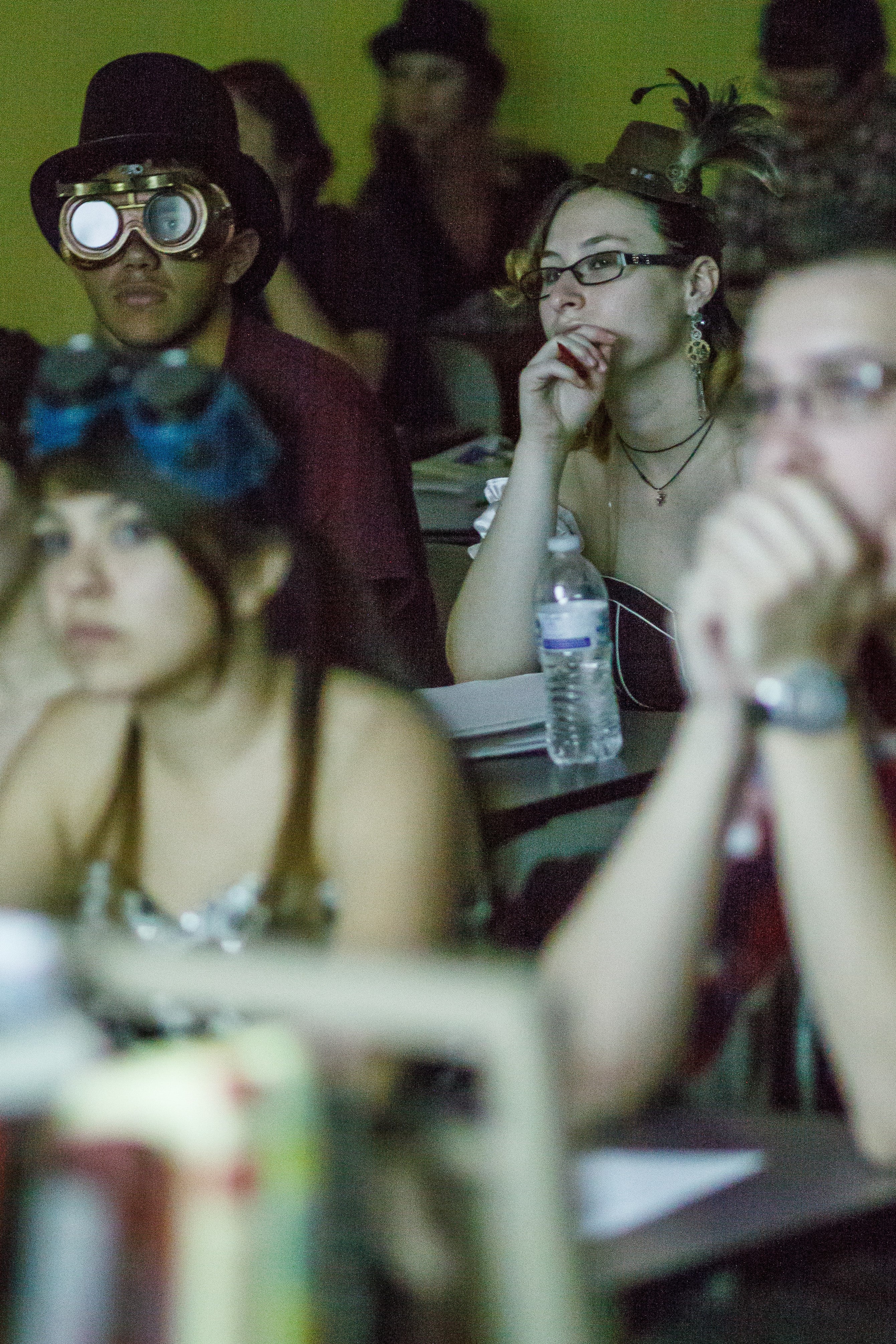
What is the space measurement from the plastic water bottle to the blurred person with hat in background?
172 millimetres

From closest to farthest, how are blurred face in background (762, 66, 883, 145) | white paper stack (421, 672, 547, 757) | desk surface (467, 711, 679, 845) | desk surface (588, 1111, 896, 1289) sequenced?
1. desk surface (588, 1111, 896, 1289)
2. desk surface (467, 711, 679, 845)
3. white paper stack (421, 672, 547, 757)
4. blurred face in background (762, 66, 883, 145)

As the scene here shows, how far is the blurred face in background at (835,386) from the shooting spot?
3.16 ft

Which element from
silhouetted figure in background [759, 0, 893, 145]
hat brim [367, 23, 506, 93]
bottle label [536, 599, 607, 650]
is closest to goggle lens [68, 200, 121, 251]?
bottle label [536, 599, 607, 650]

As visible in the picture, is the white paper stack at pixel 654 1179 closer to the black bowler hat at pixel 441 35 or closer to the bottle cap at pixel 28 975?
the bottle cap at pixel 28 975

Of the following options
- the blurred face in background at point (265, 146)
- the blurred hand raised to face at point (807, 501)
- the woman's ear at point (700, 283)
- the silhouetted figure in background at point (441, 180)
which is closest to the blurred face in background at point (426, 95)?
the silhouetted figure in background at point (441, 180)

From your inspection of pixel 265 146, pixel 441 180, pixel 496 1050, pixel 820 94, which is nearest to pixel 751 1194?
pixel 496 1050

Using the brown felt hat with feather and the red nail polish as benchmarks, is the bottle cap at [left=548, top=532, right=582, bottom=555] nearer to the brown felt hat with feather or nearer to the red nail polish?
the red nail polish

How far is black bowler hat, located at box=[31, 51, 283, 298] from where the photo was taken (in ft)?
6.30

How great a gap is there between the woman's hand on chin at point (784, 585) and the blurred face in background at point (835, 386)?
41 mm

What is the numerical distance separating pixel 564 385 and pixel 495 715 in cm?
54

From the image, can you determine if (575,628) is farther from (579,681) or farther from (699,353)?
(699,353)

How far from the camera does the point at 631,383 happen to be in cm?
207

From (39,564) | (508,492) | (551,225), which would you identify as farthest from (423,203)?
(39,564)

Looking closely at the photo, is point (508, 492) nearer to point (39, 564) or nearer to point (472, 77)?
point (39, 564)
